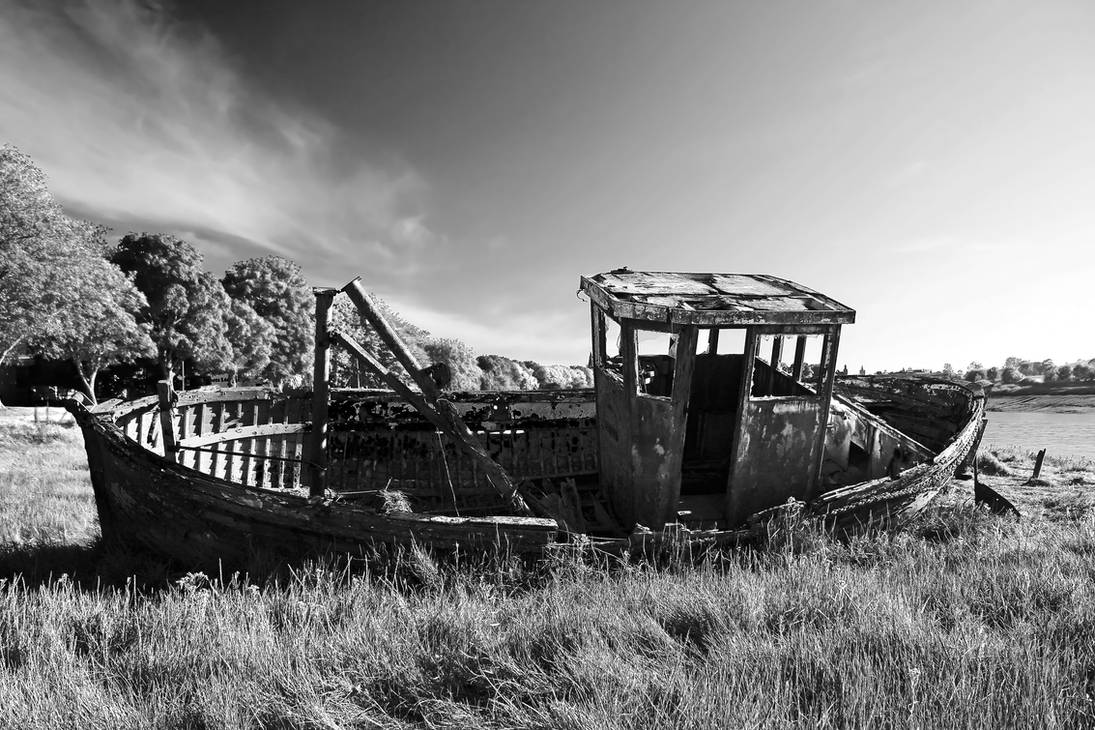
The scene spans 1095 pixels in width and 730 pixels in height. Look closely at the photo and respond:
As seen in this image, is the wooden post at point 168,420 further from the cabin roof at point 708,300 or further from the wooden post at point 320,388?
the cabin roof at point 708,300

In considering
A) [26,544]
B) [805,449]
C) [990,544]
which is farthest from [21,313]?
[990,544]

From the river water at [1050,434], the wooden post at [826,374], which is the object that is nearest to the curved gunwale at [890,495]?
the wooden post at [826,374]

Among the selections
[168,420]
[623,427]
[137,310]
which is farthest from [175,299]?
A: [623,427]

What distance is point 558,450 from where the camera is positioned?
810 cm

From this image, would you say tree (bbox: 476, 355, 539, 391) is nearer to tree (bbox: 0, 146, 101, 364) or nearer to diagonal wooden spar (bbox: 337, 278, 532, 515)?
tree (bbox: 0, 146, 101, 364)

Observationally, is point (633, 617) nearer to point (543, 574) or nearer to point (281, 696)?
point (543, 574)

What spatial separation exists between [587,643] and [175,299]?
31244 mm

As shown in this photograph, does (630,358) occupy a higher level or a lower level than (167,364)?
higher

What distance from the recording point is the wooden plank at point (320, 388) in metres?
5.32

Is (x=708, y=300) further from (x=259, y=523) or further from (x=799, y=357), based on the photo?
(x=259, y=523)

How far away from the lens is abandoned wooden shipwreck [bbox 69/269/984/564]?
3.94 meters

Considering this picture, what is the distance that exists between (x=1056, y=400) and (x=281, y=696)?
239 feet

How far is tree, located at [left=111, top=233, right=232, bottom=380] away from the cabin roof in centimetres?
2875

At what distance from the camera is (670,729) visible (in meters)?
1.94
